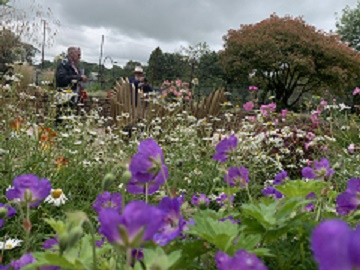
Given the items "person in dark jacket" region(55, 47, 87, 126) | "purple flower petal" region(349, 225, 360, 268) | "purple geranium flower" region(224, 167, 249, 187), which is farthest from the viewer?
"person in dark jacket" region(55, 47, 87, 126)

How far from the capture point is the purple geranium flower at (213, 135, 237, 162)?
1.10 meters

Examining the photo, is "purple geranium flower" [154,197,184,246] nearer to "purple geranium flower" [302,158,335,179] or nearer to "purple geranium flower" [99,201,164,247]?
"purple geranium flower" [99,201,164,247]

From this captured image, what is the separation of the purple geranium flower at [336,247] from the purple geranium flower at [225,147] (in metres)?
0.81

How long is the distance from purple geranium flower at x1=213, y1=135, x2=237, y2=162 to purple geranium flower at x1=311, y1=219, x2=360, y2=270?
2.67 ft

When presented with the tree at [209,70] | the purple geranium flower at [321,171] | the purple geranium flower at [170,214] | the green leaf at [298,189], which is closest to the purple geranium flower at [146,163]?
the purple geranium flower at [170,214]

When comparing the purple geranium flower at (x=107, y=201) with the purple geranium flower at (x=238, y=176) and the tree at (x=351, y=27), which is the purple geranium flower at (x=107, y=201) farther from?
the tree at (x=351, y=27)

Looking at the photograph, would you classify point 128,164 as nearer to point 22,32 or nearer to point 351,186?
point 351,186

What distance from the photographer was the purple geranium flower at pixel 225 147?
110 cm

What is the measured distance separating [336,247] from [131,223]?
24cm

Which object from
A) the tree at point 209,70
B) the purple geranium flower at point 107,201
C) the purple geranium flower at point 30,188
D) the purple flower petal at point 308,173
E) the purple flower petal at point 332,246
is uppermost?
the tree at point 209,70

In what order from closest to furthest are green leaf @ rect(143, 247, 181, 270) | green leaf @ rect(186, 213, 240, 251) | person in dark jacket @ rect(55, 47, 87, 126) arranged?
green leaf @ rect(143, 247, 181, 270), green leaf @ rect(186, 213, 240, 251), person in dark jacket @ rect(55, 47, 87, 126)

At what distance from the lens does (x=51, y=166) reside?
2.43 metres

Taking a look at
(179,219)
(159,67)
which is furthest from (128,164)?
(159,67)

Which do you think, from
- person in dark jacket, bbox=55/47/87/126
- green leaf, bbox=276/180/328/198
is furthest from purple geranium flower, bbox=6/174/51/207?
person in dark jacket, bbox=55/47/87/126
